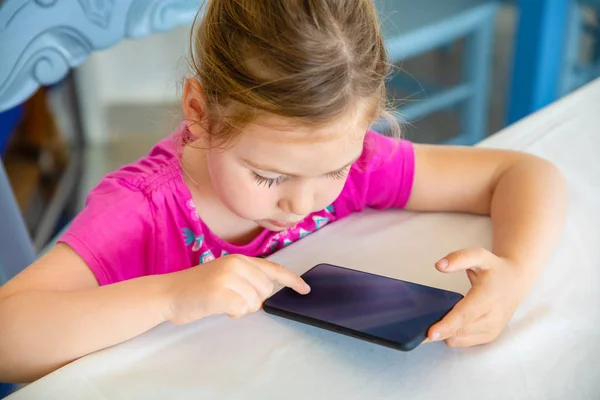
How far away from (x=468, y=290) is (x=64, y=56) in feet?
1.57

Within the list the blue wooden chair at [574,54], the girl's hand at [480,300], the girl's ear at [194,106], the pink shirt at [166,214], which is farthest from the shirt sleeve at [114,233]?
the blue wooden chair at [574,54]

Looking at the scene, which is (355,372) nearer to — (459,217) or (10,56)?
(459,217)

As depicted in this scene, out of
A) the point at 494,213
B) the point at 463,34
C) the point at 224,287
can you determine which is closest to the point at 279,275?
the point at 224,287

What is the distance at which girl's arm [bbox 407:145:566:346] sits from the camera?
1.87 feet

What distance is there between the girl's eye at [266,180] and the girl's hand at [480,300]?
0.16 meters

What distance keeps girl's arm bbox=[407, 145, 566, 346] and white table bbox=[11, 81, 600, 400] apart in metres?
0.02

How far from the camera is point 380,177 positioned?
80 cm

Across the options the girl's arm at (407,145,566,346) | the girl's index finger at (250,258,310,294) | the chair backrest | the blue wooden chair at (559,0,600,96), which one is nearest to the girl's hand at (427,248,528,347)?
the girl's arm at (407,145,566,346)

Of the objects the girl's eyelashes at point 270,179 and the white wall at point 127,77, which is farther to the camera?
the white wall at point 127,77

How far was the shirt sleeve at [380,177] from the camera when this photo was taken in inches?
31.3

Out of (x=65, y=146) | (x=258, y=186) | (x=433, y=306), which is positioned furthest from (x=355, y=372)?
(x=65, y=146)

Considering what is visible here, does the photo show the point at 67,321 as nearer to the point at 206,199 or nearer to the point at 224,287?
the point at 224,287

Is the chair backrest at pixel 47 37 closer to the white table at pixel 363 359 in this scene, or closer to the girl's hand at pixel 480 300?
the white table at pixel 363 359

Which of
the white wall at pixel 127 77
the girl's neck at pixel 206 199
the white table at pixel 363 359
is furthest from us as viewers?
the white wall at pixel 127 77
